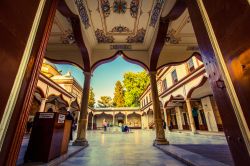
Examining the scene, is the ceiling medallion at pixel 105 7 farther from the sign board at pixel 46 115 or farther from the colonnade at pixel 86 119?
the sign board at pixel 46 115

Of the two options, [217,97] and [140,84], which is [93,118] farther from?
[217,97]

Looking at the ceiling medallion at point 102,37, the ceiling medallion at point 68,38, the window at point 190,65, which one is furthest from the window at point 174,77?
the ceiling medallion at point 68,38

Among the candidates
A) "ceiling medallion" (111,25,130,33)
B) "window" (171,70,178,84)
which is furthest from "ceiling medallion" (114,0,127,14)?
"window" (171,70,178,84)

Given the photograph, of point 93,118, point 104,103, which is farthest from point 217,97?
point 104,103

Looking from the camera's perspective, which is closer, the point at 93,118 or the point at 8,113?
the point at 8,113

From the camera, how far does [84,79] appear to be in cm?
610

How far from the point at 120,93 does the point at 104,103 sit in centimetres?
642

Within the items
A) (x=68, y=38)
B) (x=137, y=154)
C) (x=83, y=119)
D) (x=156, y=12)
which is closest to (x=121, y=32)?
(x=156, y=12)

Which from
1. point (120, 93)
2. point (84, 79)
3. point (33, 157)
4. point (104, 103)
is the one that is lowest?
point (33, 157)

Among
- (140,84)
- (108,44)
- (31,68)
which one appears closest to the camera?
(31,68)

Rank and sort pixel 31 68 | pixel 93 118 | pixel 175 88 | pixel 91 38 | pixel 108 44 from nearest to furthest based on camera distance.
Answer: pixel 31 68, pixel 91 38, pixel 108 44, pixel 175 88, pixel 93 118

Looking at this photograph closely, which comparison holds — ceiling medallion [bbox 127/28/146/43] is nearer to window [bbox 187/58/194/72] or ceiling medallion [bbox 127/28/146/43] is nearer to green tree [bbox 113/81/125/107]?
window [bbox 187/58/194/72]

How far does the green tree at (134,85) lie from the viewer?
29938 mm

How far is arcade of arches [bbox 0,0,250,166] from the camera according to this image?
114cm
